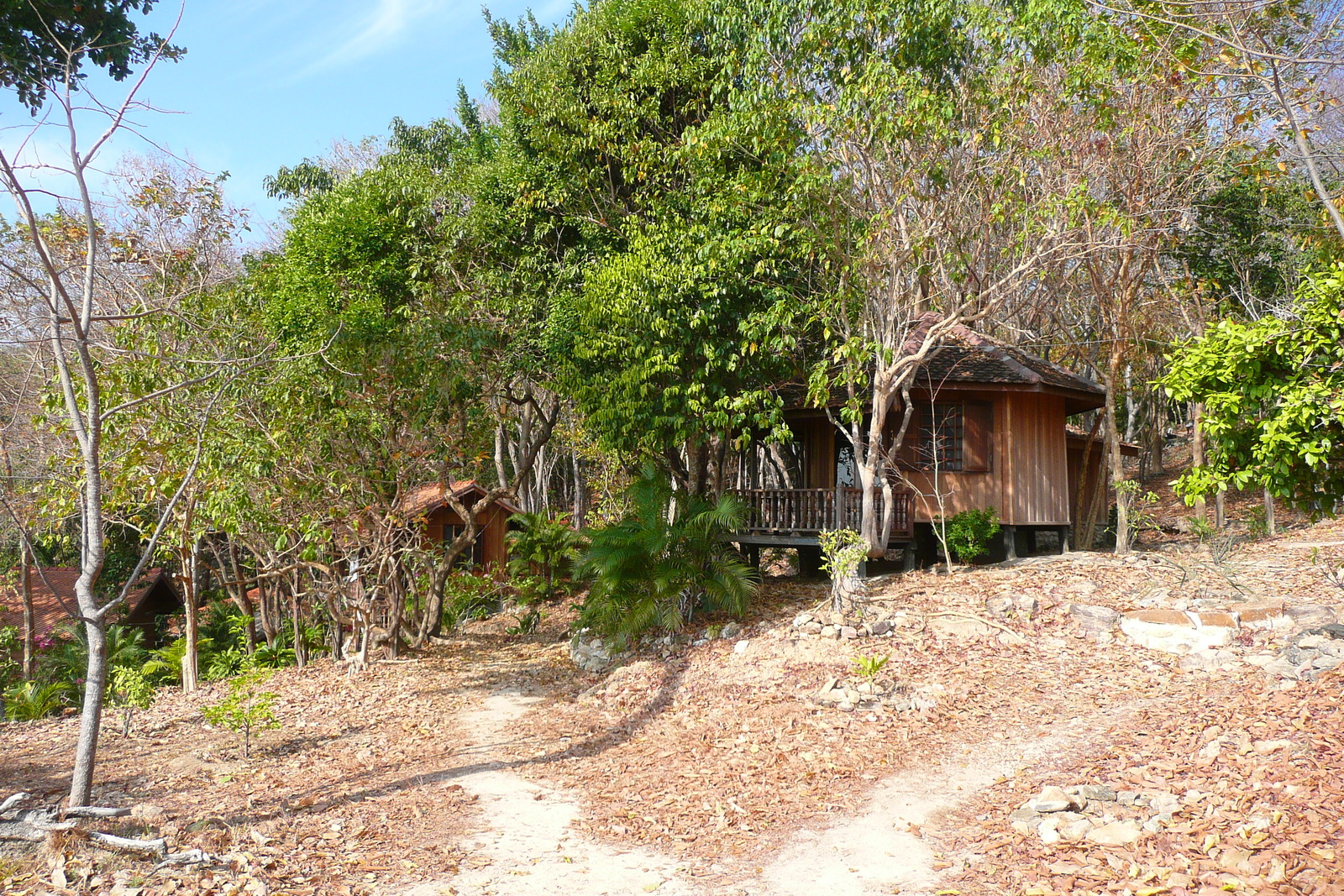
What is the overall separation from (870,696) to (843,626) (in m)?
1.83

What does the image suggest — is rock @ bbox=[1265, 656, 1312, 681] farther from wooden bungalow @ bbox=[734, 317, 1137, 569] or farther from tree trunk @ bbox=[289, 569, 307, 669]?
tree trunk @ bbox=[289, 569, 307, 669]

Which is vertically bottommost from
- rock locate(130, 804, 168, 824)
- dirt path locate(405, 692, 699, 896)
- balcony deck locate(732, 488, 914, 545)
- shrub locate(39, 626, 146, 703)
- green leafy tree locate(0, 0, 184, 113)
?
shrub locate(39, 626, 146, 703)

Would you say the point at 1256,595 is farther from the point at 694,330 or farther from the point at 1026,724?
the point at 694,330

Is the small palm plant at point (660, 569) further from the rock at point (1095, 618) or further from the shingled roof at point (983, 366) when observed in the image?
the shingled roof at point (983, 366)

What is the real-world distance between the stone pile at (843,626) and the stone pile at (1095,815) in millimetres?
4500

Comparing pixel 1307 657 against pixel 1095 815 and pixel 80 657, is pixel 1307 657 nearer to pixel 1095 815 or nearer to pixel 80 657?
pixel 1095 815

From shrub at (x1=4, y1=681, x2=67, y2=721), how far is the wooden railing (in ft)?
39.5

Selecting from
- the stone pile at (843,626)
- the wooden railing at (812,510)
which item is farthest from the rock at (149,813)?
the wooden railing at (812,510)

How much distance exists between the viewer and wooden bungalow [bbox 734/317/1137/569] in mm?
15742

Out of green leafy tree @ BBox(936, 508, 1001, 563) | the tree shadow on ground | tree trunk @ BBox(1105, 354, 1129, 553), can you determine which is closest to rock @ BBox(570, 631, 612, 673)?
the tree shadow on ground

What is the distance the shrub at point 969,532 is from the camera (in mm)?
15164

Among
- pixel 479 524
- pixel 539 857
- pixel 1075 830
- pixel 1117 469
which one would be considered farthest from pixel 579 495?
pixel 1075 830

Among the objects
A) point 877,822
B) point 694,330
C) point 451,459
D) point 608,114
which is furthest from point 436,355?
point 877,822

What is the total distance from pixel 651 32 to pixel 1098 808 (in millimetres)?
13789
